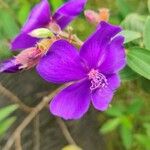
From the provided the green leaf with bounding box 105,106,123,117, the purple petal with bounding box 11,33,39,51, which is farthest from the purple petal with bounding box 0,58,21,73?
the green leaf with bounding box 105,106,123,117

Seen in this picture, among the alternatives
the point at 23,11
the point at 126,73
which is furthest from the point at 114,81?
the point at 23,11

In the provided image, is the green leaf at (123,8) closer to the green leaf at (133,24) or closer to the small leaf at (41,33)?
the green leaf at (133,24)

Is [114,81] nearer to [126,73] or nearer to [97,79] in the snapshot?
[97,79]

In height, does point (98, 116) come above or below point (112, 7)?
below

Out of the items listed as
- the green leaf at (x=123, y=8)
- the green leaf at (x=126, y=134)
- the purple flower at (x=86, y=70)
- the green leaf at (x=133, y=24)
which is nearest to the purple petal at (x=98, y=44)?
the purple flower at (x=86, y=70)

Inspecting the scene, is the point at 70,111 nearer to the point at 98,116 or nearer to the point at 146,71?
the point at 146,71

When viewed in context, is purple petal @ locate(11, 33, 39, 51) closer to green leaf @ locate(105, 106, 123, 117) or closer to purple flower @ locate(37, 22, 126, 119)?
purple flower @ locate(37, 22, 126, 119)

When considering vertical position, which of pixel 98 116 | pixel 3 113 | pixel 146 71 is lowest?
pixel 98 116

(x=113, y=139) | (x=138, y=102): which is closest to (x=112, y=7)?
(x=138, y=102)
